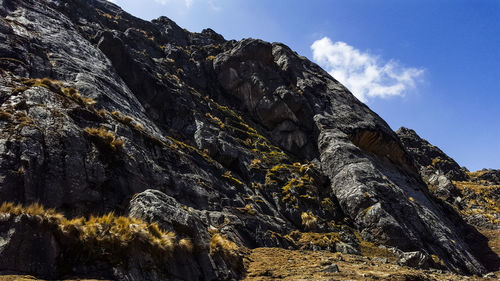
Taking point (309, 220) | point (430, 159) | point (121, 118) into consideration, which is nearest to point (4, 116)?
point (121, 118)

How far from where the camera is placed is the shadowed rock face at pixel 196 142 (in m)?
13.5

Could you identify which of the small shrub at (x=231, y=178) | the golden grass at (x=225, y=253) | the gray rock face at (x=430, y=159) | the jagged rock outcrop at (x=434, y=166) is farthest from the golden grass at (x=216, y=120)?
the gray rock face at (x=430, y=159)

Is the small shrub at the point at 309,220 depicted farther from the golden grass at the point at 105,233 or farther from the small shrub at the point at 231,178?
the golden grass at the point at 105,233

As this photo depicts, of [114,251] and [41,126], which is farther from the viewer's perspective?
[41,126]

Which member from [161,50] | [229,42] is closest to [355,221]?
[161,50]

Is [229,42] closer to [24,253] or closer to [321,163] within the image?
[321,163]

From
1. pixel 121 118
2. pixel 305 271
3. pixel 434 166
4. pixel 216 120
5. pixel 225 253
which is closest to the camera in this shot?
pixel 305 271

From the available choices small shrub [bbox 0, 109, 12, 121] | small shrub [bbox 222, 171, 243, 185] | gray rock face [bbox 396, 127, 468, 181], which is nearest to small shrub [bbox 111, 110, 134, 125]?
small shrub [bbox 0, 109, 12, 121]

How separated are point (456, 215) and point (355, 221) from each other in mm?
19659

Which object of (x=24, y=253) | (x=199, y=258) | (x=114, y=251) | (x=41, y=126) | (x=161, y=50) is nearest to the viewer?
(x=24, y=253)

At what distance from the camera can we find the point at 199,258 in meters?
11.4

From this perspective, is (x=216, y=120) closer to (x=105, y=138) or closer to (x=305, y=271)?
Result: (x=105, y=138)

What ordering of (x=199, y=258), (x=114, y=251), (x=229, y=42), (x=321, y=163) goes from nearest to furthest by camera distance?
(x=114, y=251) < (x=199, y=258) < (x=321, y=163) < (x=229, y=42)

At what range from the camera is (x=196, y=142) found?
31641 millimetres
